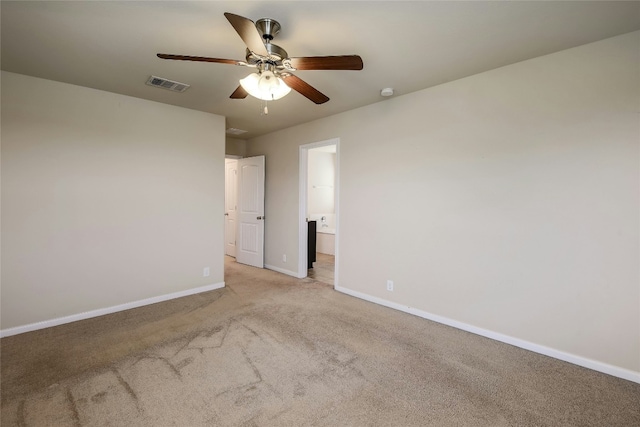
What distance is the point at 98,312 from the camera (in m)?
3.12

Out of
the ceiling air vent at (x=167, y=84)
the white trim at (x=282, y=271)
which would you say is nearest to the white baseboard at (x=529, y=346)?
the white trim at (x=282, y=271)

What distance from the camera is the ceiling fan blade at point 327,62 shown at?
5.69 feet

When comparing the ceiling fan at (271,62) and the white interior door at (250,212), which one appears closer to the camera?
the ceiling fan at (271,62)

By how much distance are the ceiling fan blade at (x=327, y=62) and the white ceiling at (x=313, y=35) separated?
306 mm

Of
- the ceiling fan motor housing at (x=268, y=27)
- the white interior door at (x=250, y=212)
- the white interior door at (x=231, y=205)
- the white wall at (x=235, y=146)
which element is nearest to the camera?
the ceiling fan motor housing at (x=268, y=27)

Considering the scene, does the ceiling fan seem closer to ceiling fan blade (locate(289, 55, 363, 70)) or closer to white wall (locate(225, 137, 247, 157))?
ceiling fan blade (locate(289, 55, 363, 70))

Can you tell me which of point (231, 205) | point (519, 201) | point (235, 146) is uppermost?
point (235, 146)

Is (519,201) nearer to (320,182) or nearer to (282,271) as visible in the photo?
(282,271)

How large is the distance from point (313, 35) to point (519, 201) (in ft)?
7.22

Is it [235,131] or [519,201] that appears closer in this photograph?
[519,201]

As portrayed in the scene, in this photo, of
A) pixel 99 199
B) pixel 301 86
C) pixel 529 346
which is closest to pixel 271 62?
pixel 301 86

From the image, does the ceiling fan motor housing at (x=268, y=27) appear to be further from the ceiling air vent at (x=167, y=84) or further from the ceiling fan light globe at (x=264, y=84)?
the ceiling air vent at (x=167, y=84)

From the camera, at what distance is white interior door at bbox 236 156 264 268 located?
513cm

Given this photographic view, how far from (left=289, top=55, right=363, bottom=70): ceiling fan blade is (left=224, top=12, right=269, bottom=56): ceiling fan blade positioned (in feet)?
0.68
